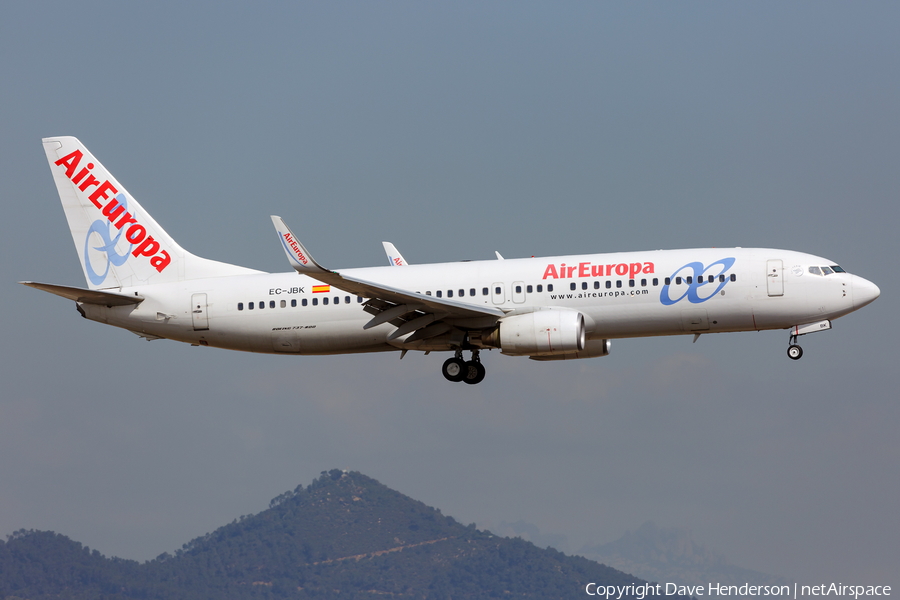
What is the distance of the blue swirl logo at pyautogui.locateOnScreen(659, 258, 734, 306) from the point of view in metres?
42.4

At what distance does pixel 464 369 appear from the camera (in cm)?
4569

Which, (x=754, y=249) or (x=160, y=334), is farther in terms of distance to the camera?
(x=160, y=334)

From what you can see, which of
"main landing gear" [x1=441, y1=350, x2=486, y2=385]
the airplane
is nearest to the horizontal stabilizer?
the airplane

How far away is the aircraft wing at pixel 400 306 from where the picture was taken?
38062 mm

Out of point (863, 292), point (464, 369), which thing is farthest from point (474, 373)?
point (863, 292)

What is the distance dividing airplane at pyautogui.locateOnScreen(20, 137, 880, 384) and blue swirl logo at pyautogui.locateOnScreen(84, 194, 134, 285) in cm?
6

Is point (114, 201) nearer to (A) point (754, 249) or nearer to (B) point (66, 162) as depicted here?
(B) point (66, 162)

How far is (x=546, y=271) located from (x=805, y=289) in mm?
10091

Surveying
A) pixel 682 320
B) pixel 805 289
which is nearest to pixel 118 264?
pixel 682 320

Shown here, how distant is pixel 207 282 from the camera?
47.5 metres

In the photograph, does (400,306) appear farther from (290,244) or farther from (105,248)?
(105,248)

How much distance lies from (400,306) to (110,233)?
16064 millimetres

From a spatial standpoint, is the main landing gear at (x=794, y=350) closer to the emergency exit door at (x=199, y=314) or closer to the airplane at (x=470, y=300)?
the airplane at (x=470, y=300)

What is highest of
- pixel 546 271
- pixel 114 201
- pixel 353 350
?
pixel 114 201
